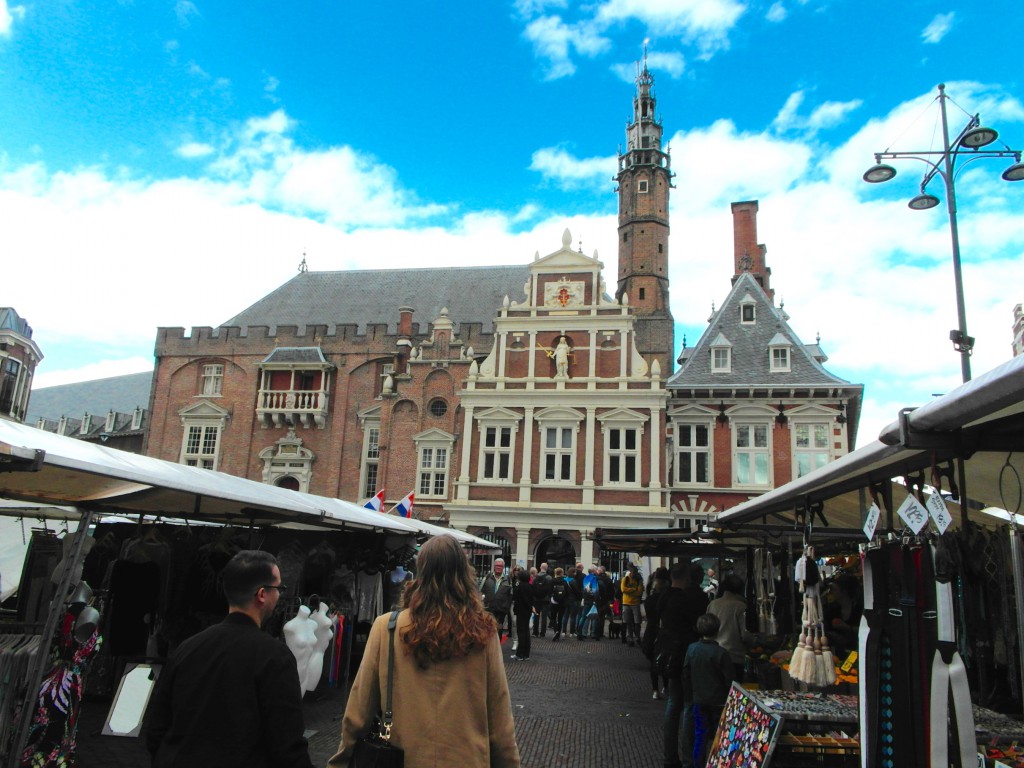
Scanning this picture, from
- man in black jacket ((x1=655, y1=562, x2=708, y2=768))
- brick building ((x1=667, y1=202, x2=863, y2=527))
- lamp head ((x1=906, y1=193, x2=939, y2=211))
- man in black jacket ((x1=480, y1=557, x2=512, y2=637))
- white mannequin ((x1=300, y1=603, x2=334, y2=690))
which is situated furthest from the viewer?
brick building ((x1=667, y1=202, x2=863, y2=527))

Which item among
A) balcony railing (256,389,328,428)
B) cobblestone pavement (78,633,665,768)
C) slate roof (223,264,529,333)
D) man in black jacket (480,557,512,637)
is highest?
Result: slate roof (223,264,529,333)

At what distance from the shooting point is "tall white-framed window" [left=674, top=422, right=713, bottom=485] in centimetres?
2834

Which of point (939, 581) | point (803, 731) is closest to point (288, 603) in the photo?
point (803, 731)

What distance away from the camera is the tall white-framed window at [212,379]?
35531mm

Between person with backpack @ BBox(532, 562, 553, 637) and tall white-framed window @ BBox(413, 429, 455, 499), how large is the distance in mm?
11972

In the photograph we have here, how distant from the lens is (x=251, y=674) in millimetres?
3010

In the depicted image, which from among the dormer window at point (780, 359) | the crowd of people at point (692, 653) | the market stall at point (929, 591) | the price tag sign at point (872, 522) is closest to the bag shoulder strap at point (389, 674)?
the market stall at point (929, 591)

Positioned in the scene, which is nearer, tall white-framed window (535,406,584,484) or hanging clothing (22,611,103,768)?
hanging clothing (22,611,103,768)

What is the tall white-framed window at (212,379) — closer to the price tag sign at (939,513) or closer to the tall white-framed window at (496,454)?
the tall white-framed window at (496,454)

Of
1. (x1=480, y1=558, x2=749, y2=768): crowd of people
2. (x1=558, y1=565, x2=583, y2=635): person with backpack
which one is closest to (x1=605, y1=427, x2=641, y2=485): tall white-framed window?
(x1=558, y1=565, x2=583, y2=635): person with backpack

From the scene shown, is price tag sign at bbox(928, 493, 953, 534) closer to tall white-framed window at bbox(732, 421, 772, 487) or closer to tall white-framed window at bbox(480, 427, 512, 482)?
tall white-framed window at bbox(480, 427, 512, 482)

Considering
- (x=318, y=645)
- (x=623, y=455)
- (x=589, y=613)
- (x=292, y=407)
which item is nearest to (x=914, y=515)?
(x=318, y=645)

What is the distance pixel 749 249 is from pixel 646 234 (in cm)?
536

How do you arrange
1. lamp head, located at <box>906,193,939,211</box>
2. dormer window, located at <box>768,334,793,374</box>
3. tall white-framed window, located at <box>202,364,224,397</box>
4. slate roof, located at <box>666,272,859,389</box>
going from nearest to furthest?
lamp head, located at <box>906,193,939,211</box> → slate roof, located at <box>666,272,859,389</box> → dormer window, located at <box>768,334,793,374</box> → tall white-framed window, located at <box>202,364,224,397</box>
